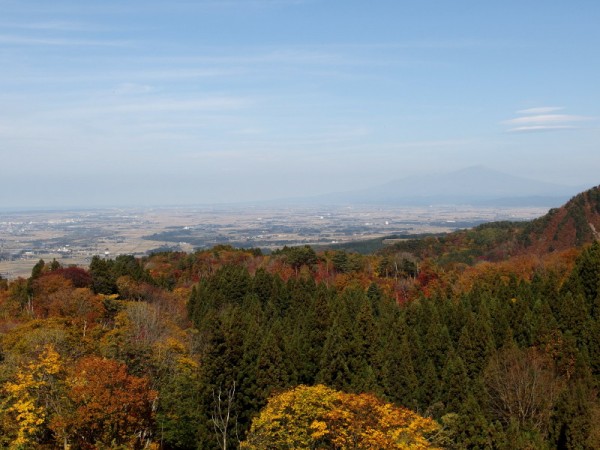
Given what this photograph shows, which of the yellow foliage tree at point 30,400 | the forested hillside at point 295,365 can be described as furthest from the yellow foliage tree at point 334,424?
the yellow foliage tree at point 30,400

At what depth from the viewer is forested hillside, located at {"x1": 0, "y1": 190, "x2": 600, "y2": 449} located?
63.2ft

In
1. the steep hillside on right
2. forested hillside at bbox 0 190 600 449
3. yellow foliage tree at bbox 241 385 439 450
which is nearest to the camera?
yellow foliage tree at bbox 241 385 439 450

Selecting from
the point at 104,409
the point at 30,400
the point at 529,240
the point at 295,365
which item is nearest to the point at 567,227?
the point at 529,240

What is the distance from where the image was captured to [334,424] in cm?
1841

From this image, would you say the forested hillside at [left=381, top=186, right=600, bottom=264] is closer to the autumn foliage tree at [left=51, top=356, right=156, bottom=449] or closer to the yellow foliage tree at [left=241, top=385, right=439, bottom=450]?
the yellow foliage tree at [left=241, top=385, right=439, bottom=450]

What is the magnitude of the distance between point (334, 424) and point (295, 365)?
1446 cm

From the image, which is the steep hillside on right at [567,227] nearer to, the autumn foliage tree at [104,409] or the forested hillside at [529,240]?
the forested hillside at [529,240]

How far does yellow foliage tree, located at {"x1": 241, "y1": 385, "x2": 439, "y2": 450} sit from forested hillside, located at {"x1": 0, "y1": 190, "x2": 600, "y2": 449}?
0.07m

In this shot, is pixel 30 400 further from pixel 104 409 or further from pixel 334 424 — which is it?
pixel 334 424

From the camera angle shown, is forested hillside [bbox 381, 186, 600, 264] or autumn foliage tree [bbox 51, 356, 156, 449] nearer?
autumn foliage tree [bbox 51, 356, 156, 449]

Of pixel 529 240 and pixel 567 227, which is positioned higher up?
pixel 567 227

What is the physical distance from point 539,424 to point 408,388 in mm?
6898

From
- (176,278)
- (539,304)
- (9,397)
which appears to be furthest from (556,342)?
(176,278)

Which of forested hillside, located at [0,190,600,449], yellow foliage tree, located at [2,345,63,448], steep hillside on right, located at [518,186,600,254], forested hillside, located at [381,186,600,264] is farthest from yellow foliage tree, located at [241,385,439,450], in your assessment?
steep hillside on right, located at [518,186,600,254]
